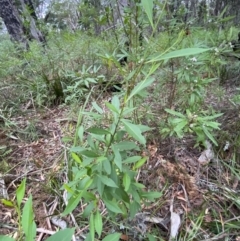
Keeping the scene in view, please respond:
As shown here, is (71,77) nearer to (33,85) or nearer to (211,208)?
(33,85)

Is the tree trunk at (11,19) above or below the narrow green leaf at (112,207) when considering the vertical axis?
above

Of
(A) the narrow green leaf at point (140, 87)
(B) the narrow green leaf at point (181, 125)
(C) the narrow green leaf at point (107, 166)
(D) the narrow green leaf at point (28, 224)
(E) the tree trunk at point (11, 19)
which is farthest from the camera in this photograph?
(E) the tree trunk at point (11, 19)

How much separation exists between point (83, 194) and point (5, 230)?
21.4 inches

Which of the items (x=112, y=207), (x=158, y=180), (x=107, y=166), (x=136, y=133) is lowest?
(x=158, y=180)

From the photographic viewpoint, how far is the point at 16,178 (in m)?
1.30

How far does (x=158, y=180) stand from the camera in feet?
3.96

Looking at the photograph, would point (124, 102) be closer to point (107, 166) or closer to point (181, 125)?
point (107, 166)

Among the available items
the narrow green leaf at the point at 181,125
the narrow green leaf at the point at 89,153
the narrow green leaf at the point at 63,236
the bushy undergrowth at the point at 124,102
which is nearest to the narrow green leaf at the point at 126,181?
the bushy undergrowth at the point at 124,102

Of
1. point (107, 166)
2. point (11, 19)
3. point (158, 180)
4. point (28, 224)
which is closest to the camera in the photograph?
point (28, 224)

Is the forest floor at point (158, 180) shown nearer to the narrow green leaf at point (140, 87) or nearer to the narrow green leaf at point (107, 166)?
the narrow green leaf at point (107, 166)

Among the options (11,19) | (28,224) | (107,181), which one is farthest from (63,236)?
(11,19)

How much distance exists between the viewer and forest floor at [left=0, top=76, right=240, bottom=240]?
106 cm

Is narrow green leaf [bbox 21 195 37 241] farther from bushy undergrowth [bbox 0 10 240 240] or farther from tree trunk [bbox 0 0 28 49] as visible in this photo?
tree trunk [bbox 0 0 28 49]

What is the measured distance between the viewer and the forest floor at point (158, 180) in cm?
106
